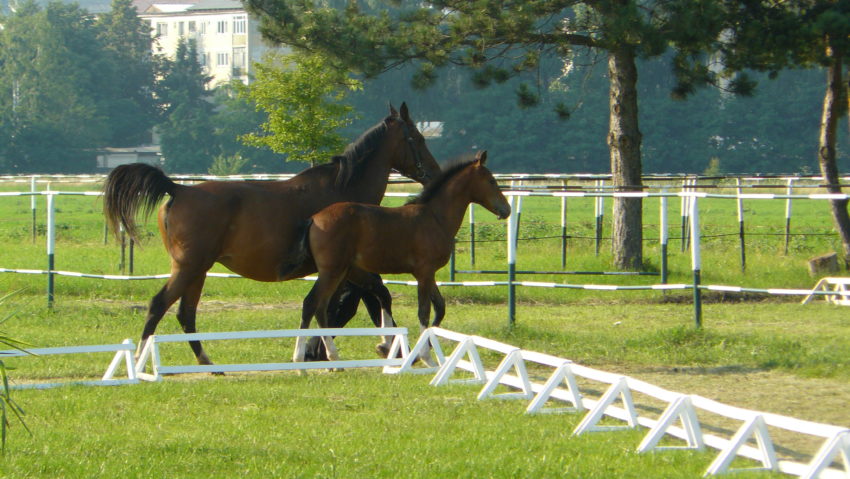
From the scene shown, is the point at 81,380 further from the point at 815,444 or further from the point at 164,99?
the point at 164,99

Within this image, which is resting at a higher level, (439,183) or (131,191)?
(439,183)

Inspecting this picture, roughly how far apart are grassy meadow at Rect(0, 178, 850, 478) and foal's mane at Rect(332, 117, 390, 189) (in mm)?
1710

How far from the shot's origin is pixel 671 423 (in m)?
6.97

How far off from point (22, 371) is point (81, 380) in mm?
765

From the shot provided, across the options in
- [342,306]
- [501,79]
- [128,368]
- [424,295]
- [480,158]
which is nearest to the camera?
[128,368]

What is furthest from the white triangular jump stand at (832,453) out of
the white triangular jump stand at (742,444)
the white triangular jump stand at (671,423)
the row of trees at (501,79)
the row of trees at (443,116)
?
the row of trees at (443,116)

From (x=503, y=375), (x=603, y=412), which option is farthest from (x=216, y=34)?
(x=603, y=412)

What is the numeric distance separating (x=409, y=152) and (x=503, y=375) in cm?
354

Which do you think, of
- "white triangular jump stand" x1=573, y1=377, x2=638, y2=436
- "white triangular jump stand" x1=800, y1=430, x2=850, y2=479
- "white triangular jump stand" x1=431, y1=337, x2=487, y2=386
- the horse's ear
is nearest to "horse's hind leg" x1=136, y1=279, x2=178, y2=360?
"white triangular jump stand" x1=431, y1=337, x2=487, y2=386

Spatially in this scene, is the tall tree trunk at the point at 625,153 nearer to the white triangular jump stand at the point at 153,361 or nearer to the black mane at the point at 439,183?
the black mane at the point at 439,183

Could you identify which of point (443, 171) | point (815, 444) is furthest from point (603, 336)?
point (815, 444)

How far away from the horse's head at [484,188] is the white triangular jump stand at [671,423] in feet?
14.9

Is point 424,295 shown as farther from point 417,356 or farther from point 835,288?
point 835,288

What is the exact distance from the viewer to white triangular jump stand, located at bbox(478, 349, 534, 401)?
876 centimetres
